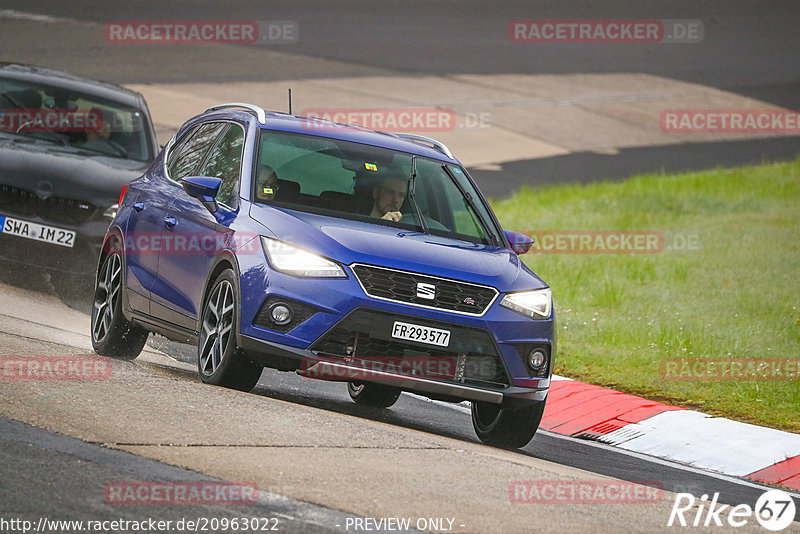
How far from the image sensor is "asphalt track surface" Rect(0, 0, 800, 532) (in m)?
6.24

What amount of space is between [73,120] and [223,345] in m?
5.92

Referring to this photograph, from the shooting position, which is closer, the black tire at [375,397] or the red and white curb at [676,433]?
the red and white curb at [676,433]

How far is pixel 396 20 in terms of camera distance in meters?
39.1

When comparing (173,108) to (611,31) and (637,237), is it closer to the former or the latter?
(637,237)

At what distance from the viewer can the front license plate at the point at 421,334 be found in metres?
7.99

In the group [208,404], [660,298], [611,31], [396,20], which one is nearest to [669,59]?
[611,31]

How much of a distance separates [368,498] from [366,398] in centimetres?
383

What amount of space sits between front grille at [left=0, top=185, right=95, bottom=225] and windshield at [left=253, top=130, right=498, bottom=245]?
344 cm
